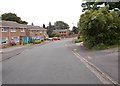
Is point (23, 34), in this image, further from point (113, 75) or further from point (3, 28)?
point (113, 75)

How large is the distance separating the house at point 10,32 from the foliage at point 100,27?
2671cm

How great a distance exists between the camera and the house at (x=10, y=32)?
61.1 m

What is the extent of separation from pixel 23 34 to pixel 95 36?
43405 mm

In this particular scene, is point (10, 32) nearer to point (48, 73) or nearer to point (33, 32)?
point (33, 32)

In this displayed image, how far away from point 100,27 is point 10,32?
1349 inches

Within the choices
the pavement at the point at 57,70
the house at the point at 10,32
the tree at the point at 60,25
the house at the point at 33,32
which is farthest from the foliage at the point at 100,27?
the tree at the point at 60,25

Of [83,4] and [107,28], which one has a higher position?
[83,4]

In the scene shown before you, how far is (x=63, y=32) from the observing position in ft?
532

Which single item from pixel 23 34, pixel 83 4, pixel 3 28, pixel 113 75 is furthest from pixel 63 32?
pixel 113 75

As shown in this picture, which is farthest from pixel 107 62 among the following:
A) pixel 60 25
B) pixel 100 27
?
pixel 60 25

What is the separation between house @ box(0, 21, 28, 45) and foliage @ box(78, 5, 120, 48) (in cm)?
2671

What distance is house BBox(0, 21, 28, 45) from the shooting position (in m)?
61.1

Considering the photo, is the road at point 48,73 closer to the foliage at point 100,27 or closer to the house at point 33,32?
the foliage at point 100,27

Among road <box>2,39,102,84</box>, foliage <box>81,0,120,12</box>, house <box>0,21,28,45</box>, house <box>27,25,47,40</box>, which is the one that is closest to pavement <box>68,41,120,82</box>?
road <box>2,39,102,84</box>
